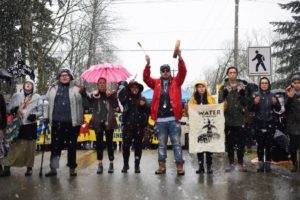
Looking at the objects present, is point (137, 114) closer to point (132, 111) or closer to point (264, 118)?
point (132, 111)

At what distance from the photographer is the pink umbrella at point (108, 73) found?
9125 mm

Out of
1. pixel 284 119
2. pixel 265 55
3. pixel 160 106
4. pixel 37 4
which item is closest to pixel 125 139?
pixel 160 106

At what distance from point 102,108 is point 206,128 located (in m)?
2.14

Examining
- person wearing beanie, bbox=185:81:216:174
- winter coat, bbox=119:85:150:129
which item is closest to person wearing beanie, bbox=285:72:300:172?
person wearing beanie, bbox=185:81:216:174

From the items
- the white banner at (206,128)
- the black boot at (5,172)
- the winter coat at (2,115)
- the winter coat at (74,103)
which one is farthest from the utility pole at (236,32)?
the black boot at (5,172)

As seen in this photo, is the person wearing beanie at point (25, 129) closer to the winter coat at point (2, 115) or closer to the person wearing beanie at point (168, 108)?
the winter coat at point (2, 115)

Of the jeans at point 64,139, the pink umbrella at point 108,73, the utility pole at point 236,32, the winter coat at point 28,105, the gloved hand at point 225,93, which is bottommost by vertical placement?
the jeans at point 64,139

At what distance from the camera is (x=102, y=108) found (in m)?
8.74

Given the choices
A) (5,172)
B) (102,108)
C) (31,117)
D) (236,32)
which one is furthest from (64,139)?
(236,32)

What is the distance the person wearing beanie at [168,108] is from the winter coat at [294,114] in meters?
2.27

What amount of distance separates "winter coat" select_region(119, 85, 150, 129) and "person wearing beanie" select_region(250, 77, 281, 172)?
221 cm

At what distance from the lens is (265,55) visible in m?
12.0

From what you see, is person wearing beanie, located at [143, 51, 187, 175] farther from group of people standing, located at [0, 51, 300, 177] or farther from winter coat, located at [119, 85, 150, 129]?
winter coat, located at [119, 85, 150, 129]

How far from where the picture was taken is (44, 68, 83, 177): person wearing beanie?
332 inches
